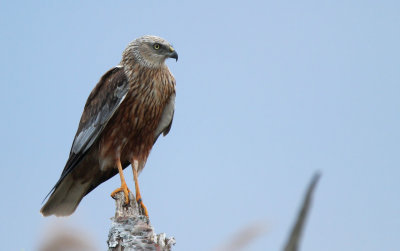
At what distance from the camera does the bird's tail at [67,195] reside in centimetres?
618

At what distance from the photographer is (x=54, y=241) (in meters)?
0.94

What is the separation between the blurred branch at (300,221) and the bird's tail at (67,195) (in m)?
5.79

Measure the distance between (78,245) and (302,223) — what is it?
519 millimetres

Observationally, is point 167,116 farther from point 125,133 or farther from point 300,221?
point 300,221

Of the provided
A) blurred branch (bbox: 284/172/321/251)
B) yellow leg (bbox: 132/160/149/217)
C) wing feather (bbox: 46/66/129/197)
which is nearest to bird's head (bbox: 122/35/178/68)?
wing feather (bbox: 46/66/129/197)

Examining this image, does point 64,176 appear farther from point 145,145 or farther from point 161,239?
point 161,239

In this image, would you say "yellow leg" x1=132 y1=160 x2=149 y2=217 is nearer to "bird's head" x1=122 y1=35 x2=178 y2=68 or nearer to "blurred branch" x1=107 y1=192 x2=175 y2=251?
"bird's head" x1=122 y1=35 x2=178 y2=68

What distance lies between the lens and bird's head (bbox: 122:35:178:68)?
6258 millimetres

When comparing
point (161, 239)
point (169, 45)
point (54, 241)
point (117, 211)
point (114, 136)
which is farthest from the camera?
point (169, 45)

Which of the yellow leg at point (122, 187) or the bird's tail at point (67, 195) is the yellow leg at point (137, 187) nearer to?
the yellow leg at point (122, 187)

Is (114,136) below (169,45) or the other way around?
below

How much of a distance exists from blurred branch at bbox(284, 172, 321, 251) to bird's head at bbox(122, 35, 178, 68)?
5.72m

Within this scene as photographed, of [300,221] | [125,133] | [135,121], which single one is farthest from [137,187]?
[300,221]

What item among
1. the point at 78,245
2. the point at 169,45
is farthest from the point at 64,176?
the point at 78,245
